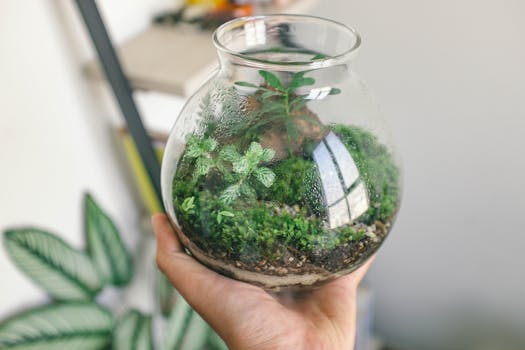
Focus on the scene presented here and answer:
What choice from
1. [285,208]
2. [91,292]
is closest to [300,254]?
[285,208]

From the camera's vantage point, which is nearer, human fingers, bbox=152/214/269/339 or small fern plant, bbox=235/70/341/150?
small fern plant, bbox=235/70/341/150

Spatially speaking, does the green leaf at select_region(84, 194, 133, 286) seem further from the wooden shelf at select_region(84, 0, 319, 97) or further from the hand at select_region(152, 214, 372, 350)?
the hand at select_region(152, 214, 372, 350)

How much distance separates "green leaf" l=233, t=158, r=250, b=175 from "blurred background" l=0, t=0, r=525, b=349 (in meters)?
0.50

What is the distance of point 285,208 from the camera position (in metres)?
0.52

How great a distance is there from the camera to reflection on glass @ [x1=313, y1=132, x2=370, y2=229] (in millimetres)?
526

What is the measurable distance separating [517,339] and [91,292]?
4.44ft

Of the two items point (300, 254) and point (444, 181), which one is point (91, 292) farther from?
point (444, 181)

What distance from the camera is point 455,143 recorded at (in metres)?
1.48

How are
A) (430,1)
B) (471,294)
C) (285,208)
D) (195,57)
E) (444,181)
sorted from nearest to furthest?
(285,208), (195,57), (430,1), (444,181), (471,294)

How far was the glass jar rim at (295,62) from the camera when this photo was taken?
0.51 m

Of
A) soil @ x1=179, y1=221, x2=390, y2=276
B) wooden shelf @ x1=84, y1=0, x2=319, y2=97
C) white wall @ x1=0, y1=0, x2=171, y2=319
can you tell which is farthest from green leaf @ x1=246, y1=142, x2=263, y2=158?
white wall @ x1=0, y1=0, x2=171, y2=319

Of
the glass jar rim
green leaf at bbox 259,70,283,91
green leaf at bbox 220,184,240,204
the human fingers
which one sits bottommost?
the human fingers

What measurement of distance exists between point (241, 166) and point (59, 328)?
0.84 meters

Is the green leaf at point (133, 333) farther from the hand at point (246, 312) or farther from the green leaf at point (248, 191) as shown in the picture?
the green leaf at point (248, 191)
